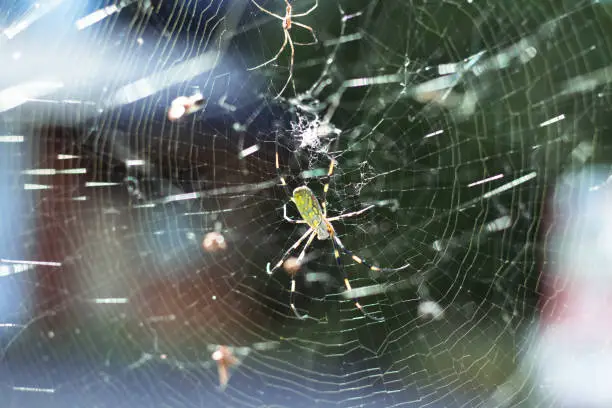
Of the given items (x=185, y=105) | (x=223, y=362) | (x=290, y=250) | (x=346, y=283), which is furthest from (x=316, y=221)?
(x=223, y=362)

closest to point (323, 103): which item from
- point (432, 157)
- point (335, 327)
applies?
point (432, 157)

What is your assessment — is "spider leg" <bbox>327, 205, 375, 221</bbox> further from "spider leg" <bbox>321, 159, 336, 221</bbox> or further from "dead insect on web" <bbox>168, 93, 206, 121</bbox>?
"dead insect on web" <bbox>168, 93, 206, 121</bbox>

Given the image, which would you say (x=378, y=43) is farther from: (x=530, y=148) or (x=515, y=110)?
(x=530, y=148)

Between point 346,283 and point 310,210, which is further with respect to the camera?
point 346,283

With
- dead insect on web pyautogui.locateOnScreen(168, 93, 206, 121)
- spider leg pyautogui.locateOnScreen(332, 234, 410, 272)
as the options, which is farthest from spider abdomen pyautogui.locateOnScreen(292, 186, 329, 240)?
dead insect on web pyautogui.locateOnScreen(168, 93, 206, 121)

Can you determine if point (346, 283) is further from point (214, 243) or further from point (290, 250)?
point (214, 243)

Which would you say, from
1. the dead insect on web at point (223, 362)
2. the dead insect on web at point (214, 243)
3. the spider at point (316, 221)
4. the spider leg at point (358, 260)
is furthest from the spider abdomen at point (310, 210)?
the dead insect on web at point (223, 362)
